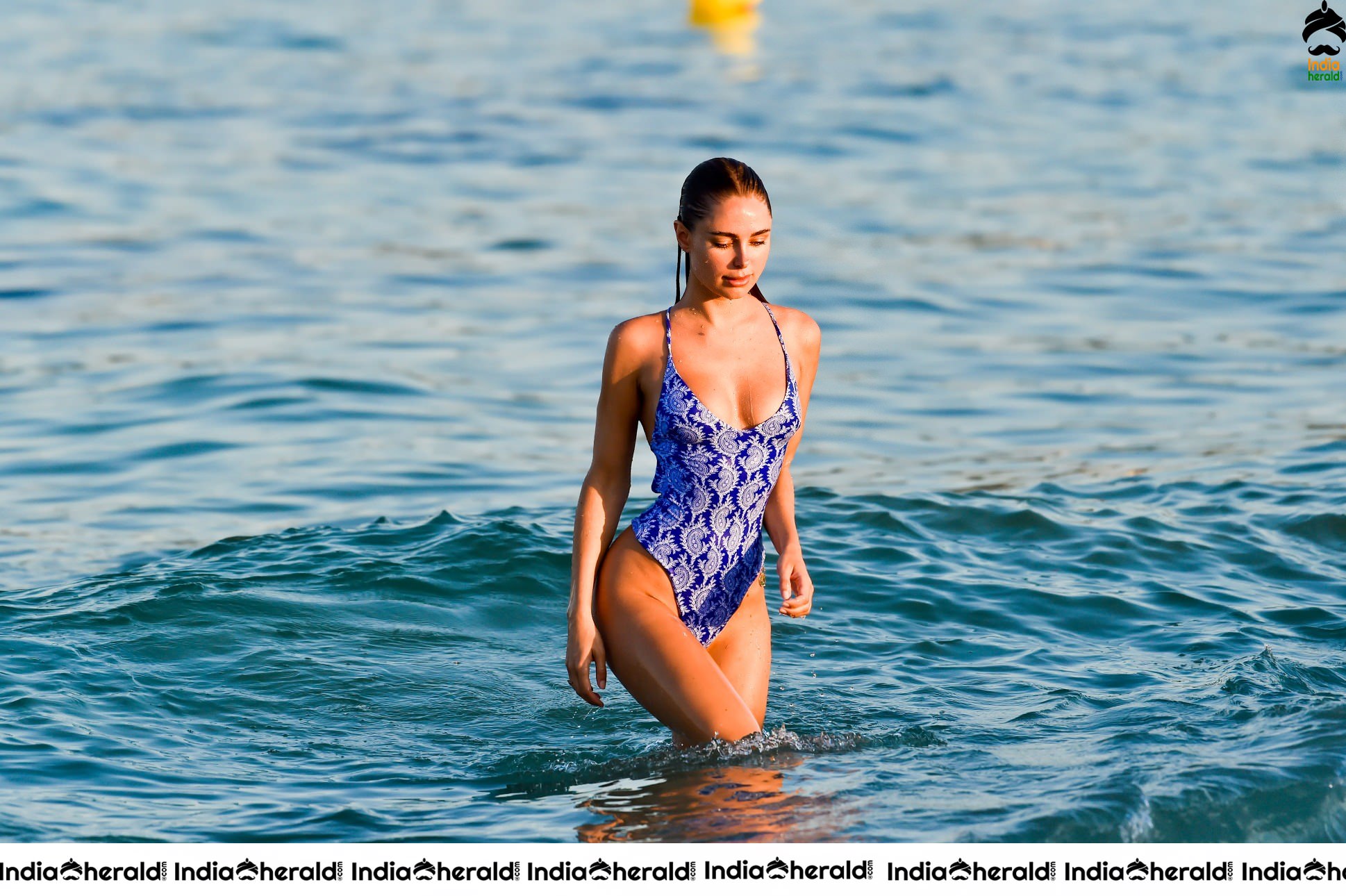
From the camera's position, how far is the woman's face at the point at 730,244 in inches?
236

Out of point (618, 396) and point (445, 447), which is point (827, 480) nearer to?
point (445, 447)

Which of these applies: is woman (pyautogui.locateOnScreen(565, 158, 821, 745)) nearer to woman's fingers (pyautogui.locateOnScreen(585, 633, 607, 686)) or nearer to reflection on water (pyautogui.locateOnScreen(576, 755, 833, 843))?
woman's fingers (pyautogui.locateOnScreen(585, 633, 607, 686))

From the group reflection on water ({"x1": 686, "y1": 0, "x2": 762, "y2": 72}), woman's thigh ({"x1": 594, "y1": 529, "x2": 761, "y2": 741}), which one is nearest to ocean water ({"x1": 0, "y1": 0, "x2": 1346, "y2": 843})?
woman's thigh ({"x1": 594, "y1": 529, "x2": 761, "y2": 741})

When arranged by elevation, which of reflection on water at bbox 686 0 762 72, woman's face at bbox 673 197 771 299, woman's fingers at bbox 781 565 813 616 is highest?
reflection on water at bbox 686 0 762 72

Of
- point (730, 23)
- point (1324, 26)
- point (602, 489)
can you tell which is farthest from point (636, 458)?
point (730, 23)

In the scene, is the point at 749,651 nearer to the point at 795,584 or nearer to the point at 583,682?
the point at 795,584

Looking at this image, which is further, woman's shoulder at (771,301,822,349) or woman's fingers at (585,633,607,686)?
woman's shoulder at (771,301,822,349)

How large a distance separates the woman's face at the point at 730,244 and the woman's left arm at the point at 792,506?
1.03 feet

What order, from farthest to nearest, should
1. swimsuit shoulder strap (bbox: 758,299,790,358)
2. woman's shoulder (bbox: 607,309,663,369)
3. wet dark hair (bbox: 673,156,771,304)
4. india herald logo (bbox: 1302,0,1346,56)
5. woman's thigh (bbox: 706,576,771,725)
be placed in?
india herald logo (bbox: 1302,0,1346,56) → woman's thigh (bbox: 706,576,771,725) → swimsuit shoulder strap (bbox: 758,299,790,358) → woman's shoulder (bbox: 607,309,663,369) → wet dark hair (bbox: 673,156,771,304)

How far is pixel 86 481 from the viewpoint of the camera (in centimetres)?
1104

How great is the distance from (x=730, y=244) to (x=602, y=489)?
1009 millimetres

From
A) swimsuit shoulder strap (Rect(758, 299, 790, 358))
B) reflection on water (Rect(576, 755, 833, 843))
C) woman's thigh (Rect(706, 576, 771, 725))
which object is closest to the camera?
reflection on water (Rect(576, 755, 833, 843))

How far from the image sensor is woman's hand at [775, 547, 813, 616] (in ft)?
20.5

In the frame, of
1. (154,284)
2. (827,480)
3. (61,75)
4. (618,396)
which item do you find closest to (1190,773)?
(618,396)
